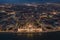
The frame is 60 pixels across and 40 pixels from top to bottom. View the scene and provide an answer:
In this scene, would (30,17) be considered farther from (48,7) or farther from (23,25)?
(48,7)

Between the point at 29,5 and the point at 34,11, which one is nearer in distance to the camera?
the point at 34,11

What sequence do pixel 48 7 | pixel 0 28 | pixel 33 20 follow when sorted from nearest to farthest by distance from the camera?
pixel 0 28, pixel 33 20, pixel 48 7

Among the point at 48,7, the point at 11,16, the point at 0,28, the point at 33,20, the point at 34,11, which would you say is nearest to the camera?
the point at 0,28

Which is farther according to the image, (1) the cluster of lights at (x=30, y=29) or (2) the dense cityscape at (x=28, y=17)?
(2) the dense cityscape at (x=28, y=17)

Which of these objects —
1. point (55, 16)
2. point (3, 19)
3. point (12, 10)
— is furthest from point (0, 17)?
point (55, 16)

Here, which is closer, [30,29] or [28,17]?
[30,29]

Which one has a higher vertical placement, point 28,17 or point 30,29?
point 28,17

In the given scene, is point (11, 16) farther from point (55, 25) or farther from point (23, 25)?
point (55, 25)

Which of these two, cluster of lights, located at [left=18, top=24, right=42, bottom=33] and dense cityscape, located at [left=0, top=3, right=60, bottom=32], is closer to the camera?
cluster of lights, located at [left=18, top=24, right=42, bottom=33]
